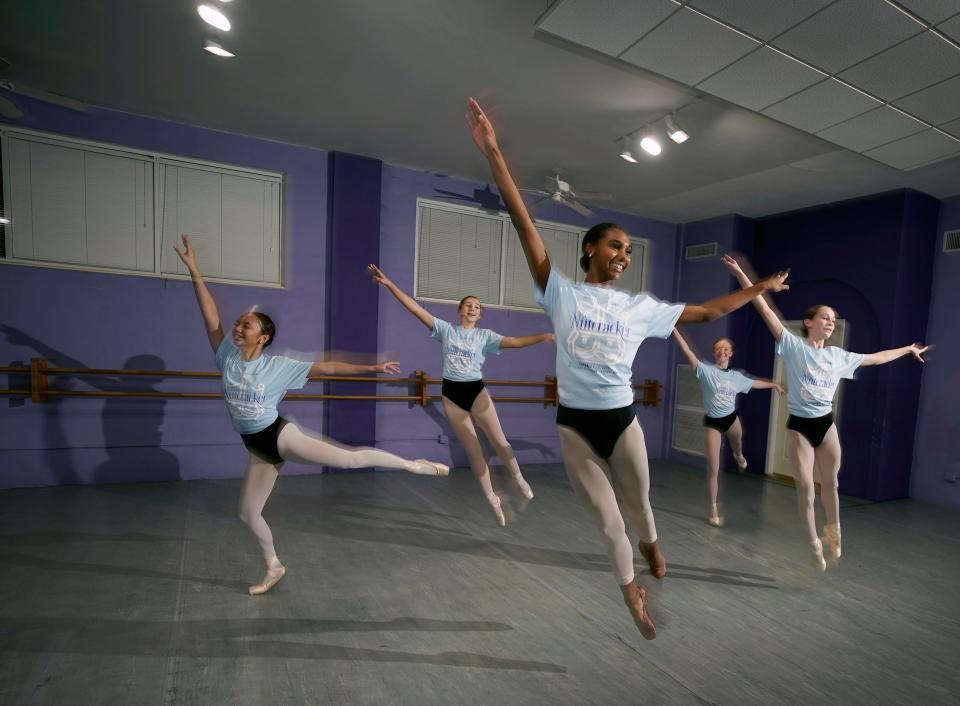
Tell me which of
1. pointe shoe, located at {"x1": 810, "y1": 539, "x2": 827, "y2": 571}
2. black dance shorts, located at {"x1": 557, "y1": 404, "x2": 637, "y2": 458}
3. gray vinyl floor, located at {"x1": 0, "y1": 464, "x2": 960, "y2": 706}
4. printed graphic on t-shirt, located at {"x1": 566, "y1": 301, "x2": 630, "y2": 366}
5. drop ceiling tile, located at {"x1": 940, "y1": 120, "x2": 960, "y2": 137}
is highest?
drop ceiling tile, located at {"x1": 940, "y1": 120, "x2": 960, "y2": 137}

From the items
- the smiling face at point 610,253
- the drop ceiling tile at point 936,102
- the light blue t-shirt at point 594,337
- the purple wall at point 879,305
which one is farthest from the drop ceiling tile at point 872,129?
the light blue t-shirt at point 594,337

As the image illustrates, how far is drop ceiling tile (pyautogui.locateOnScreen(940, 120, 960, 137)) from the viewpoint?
4004 mm

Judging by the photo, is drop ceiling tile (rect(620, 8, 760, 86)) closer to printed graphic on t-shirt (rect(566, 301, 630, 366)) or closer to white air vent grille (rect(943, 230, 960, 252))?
printed graphic on t-shirt (rect(566, 301, 630, 366))

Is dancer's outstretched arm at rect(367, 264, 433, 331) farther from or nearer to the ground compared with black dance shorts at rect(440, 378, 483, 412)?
farther from the ground

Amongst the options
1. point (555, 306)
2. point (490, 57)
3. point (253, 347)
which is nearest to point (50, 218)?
point (253, 347)

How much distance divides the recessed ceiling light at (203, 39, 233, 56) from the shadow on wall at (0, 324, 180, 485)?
114 inches

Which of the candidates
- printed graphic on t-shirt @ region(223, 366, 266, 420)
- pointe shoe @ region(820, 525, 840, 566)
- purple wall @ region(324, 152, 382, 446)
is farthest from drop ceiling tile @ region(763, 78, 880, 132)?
printed graphic on t-shirt @ region(223, 366, 266, 420)

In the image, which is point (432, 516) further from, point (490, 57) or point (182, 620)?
point (490, 57)

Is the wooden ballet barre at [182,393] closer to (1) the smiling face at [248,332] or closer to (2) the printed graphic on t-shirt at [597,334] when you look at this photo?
(1) the smiling face at [248,332]

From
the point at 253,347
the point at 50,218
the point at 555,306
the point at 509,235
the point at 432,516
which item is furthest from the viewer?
the point at 509,235

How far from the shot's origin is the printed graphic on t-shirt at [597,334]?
184 centimetres

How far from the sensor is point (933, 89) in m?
3.54

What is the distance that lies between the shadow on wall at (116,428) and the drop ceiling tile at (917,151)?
7.08 m

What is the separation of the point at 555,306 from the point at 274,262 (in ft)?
14.5
